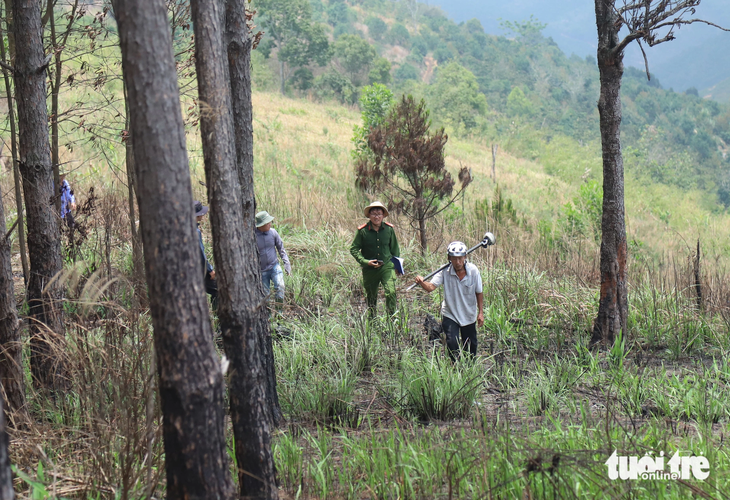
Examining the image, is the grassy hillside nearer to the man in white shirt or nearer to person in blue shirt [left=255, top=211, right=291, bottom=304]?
person in blue shirt [left=255, top=211, right=291, bottom=304]

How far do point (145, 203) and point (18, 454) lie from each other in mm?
1848

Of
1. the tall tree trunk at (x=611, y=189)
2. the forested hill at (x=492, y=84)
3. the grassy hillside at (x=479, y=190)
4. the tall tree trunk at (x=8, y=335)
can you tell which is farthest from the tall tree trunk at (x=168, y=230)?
the forested hill at (x=492, y=84)

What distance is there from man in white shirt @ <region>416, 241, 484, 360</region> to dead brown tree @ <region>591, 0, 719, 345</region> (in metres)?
1.52

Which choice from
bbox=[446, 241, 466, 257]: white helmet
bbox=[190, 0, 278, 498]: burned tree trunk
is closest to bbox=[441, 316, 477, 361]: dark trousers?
bbox=[446, 241, 466, 257]: white helmet

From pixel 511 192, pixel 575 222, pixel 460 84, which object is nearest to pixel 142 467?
pixel 575 222

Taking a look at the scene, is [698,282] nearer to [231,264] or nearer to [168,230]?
[231,264]

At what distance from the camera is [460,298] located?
17.2 feet

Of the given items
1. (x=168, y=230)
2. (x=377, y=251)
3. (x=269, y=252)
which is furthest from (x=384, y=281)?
(x=168, y=230)

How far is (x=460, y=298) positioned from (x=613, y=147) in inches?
88.7

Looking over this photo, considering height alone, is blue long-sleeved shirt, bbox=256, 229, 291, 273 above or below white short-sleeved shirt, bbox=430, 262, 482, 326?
above

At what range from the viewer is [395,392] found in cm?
455

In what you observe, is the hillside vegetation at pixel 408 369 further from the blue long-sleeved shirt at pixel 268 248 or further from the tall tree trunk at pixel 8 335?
the blue long-sleeved shirt at pixel 268 248

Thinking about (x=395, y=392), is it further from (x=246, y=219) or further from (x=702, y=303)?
(x=702, y=303)

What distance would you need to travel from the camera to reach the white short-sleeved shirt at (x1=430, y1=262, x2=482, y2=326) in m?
5.22
